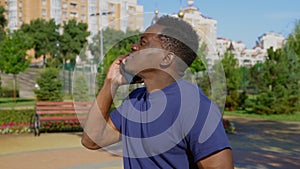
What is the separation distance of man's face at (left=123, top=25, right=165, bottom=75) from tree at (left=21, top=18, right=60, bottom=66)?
54.7 metres

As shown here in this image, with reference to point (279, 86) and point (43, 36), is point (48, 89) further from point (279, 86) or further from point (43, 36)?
point (43, 36)

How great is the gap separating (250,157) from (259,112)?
1143 centimetres

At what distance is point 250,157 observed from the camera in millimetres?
8312

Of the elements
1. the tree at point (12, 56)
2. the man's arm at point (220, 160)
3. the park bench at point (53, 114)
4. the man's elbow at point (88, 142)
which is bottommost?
the park bench at point (53, 114)

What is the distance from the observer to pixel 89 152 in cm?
866

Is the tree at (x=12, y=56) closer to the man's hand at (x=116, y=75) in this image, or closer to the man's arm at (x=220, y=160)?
the man's hand at (x=116, y=75)

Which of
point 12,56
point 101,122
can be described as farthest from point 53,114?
point 12,56

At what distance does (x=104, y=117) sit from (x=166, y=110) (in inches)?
16.2

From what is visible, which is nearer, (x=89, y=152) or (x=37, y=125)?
(x=89, y=152)

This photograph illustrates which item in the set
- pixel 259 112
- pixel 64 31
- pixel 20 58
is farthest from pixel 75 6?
pixel 259 112

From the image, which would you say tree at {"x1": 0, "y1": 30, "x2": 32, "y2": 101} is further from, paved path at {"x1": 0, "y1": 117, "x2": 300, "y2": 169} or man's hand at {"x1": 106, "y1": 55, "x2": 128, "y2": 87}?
man's hand at {"x1": 106, "y1": 55, "x2": 128, "y2": 87}

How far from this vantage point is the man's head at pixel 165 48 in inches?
68.0

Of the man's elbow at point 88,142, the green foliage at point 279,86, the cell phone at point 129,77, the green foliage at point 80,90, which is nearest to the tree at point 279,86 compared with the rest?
the green foliage at point 279,86

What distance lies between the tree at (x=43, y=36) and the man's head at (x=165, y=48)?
5468cm
